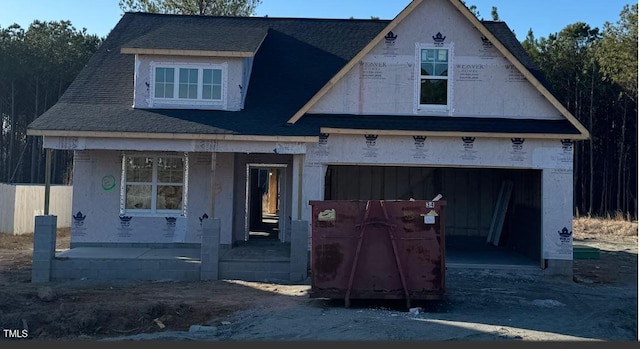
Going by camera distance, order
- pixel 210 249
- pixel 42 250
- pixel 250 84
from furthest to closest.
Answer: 1. pixel 250 84
2. pixel 210 249
3. pixel 42 250

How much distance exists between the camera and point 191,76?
15094 mm

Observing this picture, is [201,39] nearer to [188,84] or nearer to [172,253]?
[188,84]

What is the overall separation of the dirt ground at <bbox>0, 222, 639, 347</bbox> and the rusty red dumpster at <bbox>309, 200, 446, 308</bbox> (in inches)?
13.8

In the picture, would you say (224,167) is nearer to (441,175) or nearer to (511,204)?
(441,175)

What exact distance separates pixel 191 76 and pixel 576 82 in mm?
27828

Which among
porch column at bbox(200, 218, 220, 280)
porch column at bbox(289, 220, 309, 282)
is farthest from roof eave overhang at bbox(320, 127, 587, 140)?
porch column at bbox(200, 218, 220, 280)

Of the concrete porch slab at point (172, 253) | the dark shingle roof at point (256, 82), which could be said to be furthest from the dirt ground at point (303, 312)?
the dark shingle roof at point (256, 82)

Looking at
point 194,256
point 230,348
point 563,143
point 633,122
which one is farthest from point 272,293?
point 633,122

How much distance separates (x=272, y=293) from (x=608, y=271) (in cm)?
947

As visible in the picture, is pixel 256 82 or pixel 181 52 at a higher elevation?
pixel 181 52

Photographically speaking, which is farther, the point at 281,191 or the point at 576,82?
the point at 576,82

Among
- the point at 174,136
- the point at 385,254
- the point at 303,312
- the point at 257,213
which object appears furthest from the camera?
the point at 257,213

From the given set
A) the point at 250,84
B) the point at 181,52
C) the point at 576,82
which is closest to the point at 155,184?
the point at 181,52

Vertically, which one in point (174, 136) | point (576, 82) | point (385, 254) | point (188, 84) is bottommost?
point (385, 254)
